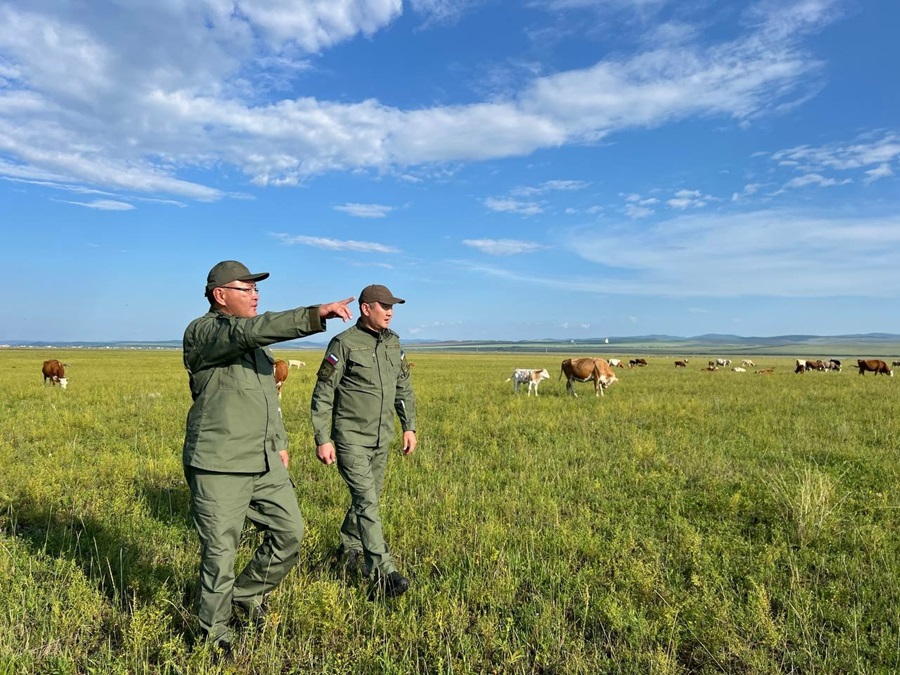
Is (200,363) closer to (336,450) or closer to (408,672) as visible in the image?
(336,450)

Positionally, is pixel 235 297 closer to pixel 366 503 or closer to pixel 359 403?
pixel 359 403

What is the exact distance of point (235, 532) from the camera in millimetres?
3279

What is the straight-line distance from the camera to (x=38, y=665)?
3180mm

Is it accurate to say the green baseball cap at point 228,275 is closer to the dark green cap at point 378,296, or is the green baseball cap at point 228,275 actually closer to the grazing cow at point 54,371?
the dark green cap at point 378,296

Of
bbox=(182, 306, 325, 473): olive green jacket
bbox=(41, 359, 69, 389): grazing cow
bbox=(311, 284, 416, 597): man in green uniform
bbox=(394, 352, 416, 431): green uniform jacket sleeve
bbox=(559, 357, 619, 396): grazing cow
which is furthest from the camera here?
bbox=(41, 359, 69, 389): grazing cow

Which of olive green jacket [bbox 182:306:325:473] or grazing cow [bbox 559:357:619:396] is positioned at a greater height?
olive green jacket [bbox 182:306:325:473]

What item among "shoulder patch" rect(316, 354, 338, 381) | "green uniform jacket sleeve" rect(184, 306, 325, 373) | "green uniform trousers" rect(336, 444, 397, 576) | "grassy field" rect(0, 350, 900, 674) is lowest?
"grassy field" rect(0, 350, 900, 674)

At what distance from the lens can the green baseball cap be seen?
10.8 ft

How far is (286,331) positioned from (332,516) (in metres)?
3.57

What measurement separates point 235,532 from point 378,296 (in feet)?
7.37

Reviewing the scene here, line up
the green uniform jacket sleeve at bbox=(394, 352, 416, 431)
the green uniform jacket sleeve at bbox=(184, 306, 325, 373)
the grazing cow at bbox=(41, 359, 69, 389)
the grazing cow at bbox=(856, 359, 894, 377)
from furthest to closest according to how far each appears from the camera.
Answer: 1. the grazing cow at bbox=(856, 359, 894, 377)
2. the grazing cow at bbox=(41, 359, 69, 389)
3. the green uniform jacket sleeve at bbox=(394, 352, 416, 431)
4. the green uniform jacket sleeve at bbox=(184, 306, 325, 373)

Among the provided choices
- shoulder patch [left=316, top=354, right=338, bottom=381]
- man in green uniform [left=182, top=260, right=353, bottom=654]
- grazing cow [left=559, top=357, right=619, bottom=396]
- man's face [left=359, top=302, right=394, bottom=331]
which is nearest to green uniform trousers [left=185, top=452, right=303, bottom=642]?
man in green uniform [left=182, top=260, right=353, bottom=654]

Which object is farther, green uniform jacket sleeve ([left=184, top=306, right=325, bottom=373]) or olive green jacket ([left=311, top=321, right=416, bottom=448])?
olive green jacket ([left=311, top=321, right=416, bottom=448])

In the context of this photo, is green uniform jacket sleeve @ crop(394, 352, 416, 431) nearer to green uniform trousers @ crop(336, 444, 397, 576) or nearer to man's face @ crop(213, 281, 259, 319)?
green uniform trousers @ crop(336, 444, 397, 576)
